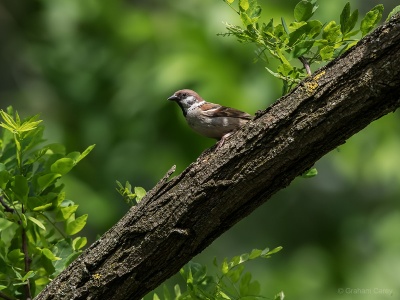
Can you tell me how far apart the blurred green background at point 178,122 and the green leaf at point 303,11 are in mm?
3100

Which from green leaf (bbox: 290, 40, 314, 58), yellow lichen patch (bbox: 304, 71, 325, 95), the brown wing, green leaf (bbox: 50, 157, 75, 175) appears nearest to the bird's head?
the brown wing

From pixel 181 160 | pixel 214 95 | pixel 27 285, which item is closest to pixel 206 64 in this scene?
pixel 214 95

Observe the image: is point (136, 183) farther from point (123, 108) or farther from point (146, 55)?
point (146, 55)

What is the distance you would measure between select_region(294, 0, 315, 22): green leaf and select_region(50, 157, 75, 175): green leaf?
1092 mm

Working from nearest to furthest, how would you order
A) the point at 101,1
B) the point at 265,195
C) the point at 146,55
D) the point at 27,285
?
the point at 265,195 → the point at 27,285 → the point at 146,55 → the point at 101,1

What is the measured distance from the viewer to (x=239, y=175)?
281 cm

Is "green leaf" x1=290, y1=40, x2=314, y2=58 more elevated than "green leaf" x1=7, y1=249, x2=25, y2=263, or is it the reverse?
"green leaf" x1=290, y1=40, x2=314, y2=58

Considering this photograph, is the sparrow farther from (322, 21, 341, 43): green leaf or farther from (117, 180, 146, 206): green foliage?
(322, 21, 341, 43): green leaf

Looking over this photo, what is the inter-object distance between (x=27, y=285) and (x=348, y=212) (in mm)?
6294

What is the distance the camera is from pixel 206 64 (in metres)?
6.39

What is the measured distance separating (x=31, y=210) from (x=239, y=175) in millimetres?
964

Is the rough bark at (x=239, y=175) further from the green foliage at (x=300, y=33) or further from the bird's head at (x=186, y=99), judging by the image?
the bird's head at (x=186, y=99)

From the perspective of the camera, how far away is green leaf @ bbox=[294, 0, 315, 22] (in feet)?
9.75

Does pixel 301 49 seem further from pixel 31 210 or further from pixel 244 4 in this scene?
pixel 31 210
